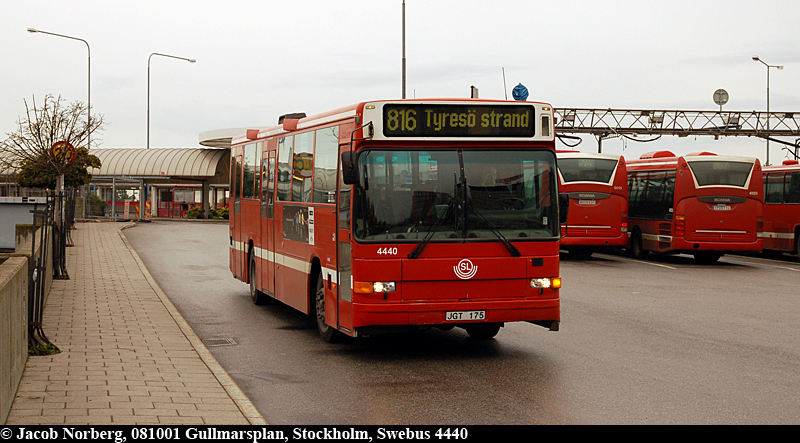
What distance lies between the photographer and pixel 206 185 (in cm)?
5916

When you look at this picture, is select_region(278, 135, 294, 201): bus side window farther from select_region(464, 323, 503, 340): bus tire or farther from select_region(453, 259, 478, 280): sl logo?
select_region(453, 259, 478, 280): sl logo

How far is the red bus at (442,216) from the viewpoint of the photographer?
9.59 meters

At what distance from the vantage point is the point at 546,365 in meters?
9.61

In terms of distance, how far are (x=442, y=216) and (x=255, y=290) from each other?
6.24 meters

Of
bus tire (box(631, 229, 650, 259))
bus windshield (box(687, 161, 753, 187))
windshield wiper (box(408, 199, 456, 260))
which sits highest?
bus windshield (box(687, 161, 753, 187))

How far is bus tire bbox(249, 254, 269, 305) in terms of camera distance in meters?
15.0

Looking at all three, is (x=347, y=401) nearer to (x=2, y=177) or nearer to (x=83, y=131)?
(x=83, y=131)

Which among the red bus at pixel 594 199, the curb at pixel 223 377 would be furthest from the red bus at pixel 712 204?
the curb at pixel 223 377

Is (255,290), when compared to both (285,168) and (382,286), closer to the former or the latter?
(285,168)

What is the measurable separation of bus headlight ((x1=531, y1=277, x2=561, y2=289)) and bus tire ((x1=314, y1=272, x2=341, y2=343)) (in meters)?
2.41

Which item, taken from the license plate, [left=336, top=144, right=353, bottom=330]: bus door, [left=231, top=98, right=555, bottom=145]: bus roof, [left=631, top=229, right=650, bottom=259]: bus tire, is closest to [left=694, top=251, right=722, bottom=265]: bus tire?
[left=631, top=229, right=650, bottom=259]: bus tire

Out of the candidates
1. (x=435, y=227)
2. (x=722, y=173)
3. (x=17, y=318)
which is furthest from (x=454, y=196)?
(x=722, y=173)

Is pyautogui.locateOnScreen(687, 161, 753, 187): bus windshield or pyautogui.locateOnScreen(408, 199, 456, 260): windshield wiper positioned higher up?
pyautogui.locateOnScreen(687, 161, 753, 187): bus windshield

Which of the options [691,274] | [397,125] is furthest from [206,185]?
[397,125]
